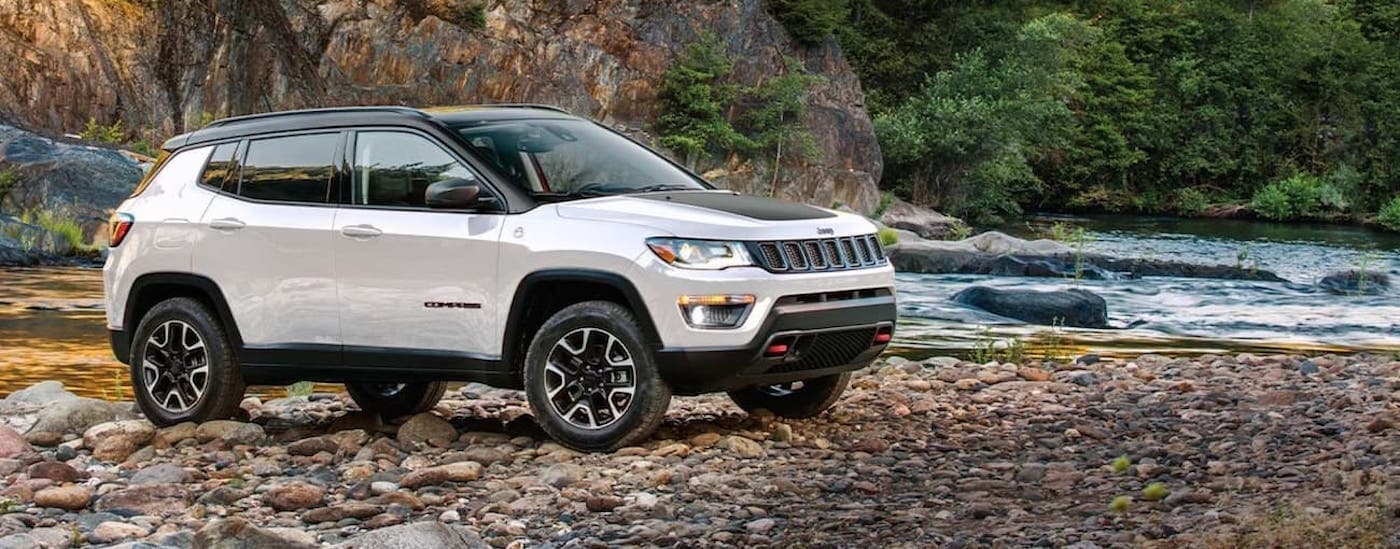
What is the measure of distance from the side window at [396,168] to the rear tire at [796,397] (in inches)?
86.8

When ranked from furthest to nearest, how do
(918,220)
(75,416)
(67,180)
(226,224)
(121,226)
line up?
(918,220) → (67,180) → (75,416) → (121,226) → (226,224)

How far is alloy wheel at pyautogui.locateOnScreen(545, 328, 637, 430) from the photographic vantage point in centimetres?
875

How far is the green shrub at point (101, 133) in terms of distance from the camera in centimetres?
3738

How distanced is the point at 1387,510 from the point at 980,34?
58.8 metres

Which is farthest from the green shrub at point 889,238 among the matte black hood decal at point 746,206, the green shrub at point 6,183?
the matte black hood decal at point 746,206

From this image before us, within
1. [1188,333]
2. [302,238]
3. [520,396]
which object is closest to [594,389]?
[302,238]

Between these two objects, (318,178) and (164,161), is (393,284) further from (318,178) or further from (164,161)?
(164,161)

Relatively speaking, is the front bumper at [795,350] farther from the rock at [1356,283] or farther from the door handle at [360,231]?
the rock at [1356,283]

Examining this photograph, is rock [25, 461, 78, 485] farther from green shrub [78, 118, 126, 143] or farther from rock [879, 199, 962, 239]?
rock [879, 199, 962, 239]

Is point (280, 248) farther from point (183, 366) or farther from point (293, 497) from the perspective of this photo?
point (293, 497)

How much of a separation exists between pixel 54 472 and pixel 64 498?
2.45 feet

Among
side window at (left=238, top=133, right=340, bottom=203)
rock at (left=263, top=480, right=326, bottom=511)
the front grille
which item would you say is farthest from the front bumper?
side window at (left=238, top=133, right=340, bottom=203)

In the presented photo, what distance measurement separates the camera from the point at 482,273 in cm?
891

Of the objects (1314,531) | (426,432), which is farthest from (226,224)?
(1314,531)
